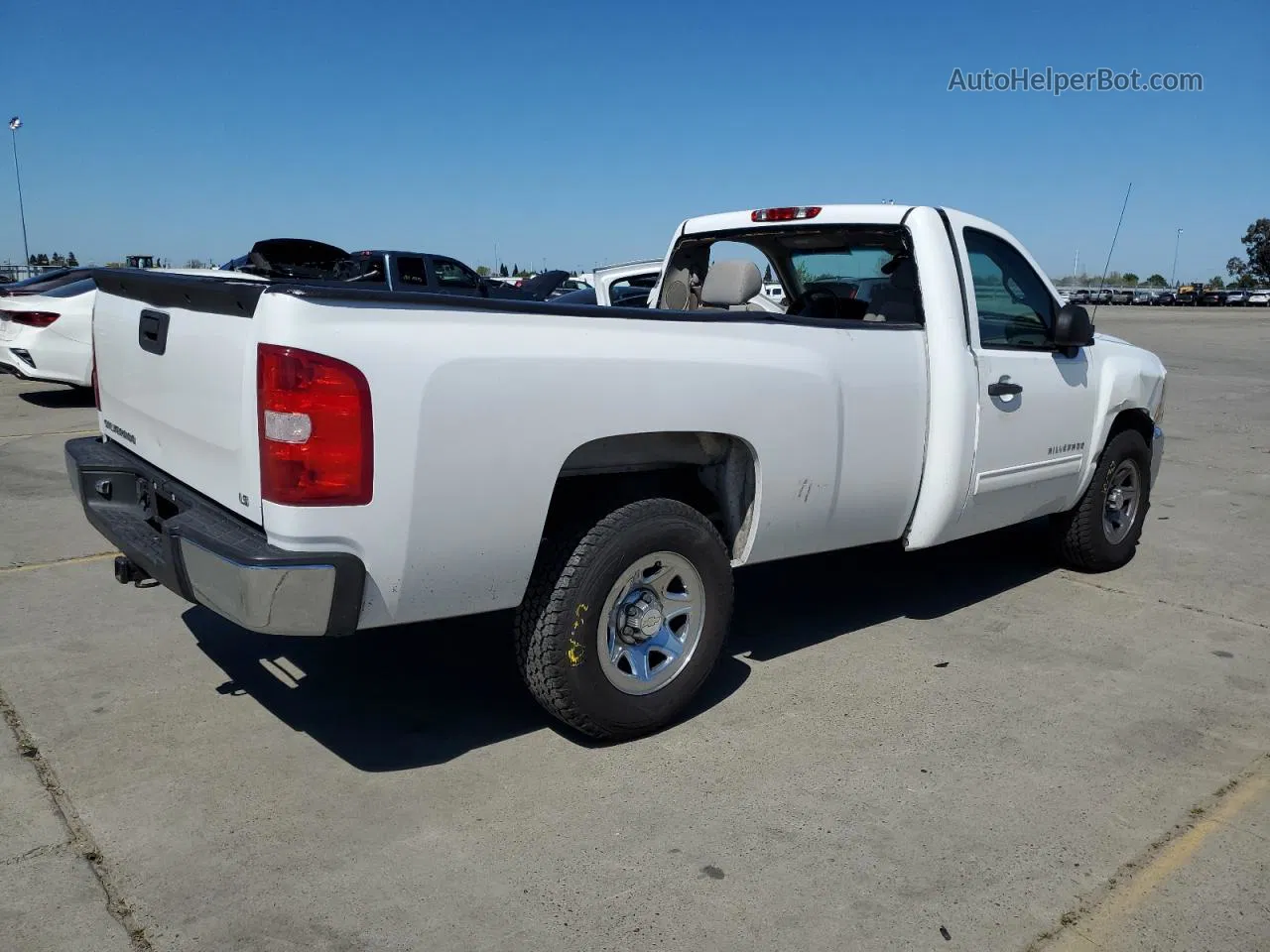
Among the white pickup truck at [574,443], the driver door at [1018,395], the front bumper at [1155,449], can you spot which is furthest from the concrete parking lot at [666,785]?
the front bumper at [1155,449]

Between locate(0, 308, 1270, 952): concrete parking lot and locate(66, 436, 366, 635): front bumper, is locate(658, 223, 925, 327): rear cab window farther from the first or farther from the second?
locate(66, 436, 366, 635): front bumper

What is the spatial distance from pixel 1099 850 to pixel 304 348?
8.77ft

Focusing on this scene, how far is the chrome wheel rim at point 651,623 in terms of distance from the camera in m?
3.61

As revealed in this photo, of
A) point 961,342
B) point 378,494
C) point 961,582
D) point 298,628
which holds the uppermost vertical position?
point 961,342

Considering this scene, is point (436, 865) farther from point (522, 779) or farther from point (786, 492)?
point (786, 492)

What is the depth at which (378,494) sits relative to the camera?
295cm

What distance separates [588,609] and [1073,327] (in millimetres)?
2957

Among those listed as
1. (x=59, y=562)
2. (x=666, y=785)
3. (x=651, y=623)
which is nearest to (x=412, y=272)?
(x=59, y=562)

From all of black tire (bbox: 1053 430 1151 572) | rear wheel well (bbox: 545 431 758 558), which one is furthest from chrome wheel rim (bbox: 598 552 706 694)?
black tire (bbox: 1053 430 1151 572)

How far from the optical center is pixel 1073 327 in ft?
16.5

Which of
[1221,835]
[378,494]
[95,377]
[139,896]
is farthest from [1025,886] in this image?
[95,377]

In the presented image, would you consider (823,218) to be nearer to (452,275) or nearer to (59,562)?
(59,562)

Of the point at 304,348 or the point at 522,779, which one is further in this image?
the point at 522,779

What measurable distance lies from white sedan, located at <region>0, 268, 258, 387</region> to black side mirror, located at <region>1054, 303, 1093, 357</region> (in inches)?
400
